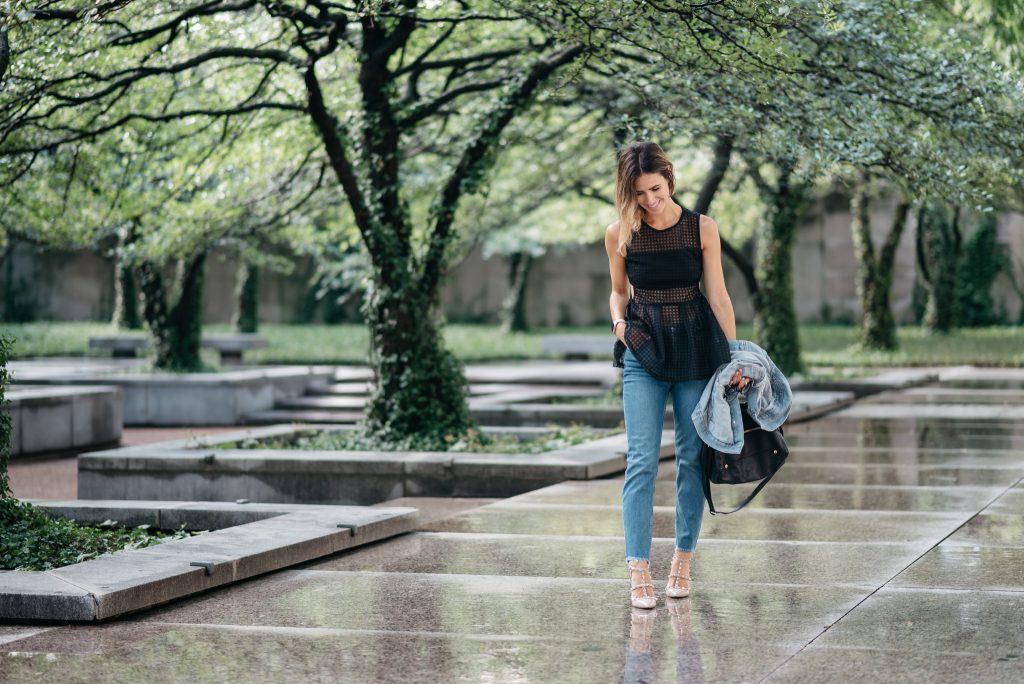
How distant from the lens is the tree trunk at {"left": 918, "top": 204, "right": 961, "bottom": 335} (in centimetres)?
3272

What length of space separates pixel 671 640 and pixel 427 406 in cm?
674

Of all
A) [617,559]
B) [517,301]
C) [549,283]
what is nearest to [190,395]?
[617,559]

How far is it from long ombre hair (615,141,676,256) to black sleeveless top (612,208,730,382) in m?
0.07

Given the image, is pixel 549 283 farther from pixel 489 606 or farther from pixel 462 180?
pixel 489 606

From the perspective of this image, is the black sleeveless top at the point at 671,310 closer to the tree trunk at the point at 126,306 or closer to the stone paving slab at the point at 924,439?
the stone paving slab at the point at 924,439

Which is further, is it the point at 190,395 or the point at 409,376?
the point at 190,395

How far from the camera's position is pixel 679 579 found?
6.05 meters

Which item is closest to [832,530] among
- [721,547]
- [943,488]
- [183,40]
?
[721,547]

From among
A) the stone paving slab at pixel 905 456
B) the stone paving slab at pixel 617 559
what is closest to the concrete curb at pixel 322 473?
the stone paving slab at pixel 905 456

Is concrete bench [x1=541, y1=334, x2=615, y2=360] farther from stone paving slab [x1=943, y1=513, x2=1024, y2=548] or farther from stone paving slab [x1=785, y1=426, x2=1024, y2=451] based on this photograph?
stone paving slab [x1=943, y1=513, x2=1024, y2=548]

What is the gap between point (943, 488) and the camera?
32.4ft

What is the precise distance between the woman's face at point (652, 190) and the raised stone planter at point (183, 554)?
2.53 m

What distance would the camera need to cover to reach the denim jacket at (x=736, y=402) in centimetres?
566

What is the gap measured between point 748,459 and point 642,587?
680mm
